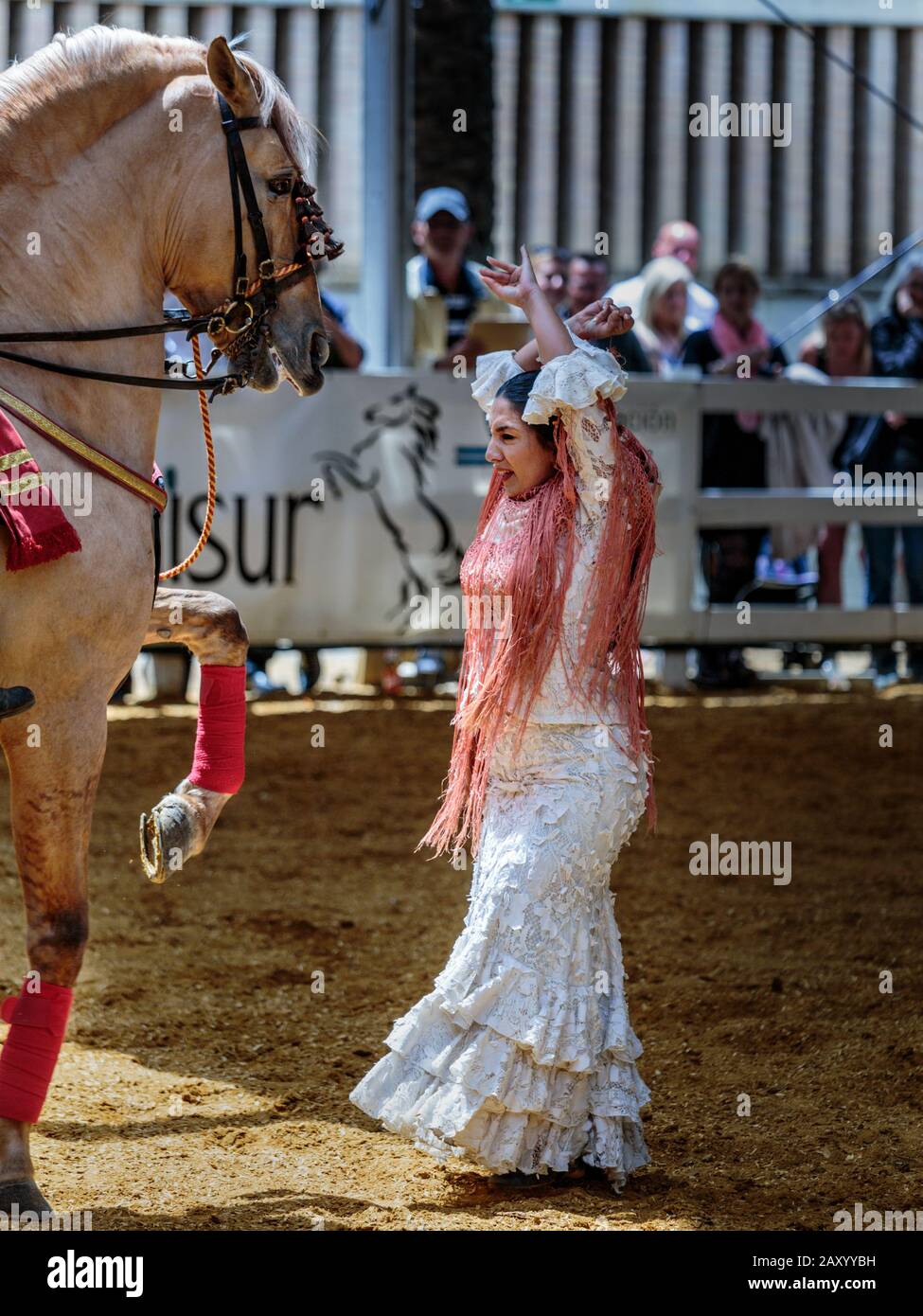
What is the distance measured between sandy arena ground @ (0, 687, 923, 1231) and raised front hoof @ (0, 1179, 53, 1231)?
131 millimetres

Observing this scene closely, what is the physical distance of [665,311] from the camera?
34.3 feet

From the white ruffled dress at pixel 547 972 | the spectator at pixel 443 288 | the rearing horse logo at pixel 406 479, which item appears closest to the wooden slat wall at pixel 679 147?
the spectator at pixel 443 288

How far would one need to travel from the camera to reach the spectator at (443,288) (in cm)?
1008

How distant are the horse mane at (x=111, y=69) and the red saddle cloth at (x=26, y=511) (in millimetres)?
744

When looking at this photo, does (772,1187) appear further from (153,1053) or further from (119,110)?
(119,110)

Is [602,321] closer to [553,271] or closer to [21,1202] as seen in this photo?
[21,1202]

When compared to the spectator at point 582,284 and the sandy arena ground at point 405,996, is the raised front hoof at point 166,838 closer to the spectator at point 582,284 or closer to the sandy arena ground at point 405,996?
the sandy arena ground at point 405,996

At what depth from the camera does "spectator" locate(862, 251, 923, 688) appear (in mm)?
10266

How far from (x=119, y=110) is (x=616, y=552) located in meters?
1.52

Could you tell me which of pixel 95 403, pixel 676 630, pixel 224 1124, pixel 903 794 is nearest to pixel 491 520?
pixel 95 403

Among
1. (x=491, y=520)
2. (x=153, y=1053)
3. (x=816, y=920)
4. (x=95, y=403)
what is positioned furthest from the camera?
(x=816, y=920)

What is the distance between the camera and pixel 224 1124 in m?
4.29

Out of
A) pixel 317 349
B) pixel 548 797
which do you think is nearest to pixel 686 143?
pixel 317 349
